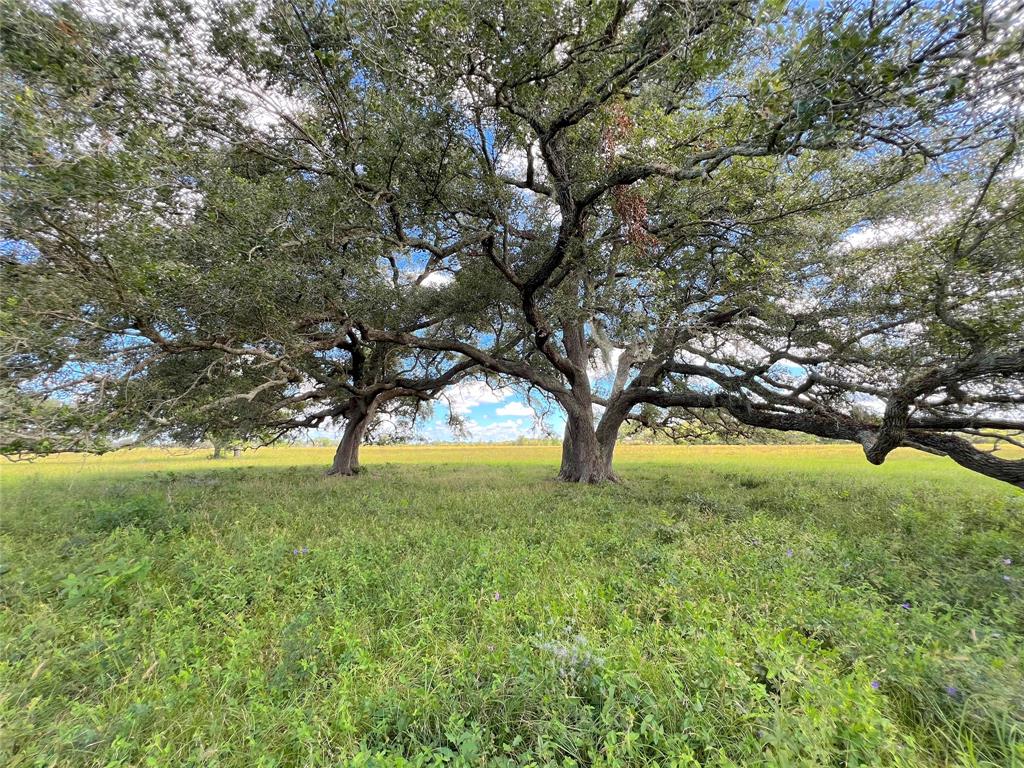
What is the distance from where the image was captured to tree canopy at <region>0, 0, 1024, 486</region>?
5672 mm

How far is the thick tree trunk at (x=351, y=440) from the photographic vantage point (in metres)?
20.1

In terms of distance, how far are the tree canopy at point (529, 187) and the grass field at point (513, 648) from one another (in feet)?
10.9

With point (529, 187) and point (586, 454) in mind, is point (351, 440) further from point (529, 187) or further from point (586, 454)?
point (529, 187)

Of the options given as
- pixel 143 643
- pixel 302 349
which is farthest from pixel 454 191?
pixel 143 643

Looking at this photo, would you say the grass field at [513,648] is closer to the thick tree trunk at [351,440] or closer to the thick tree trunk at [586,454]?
the thick tree trunk at [586,454]

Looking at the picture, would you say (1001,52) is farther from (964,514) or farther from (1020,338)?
(964,514)

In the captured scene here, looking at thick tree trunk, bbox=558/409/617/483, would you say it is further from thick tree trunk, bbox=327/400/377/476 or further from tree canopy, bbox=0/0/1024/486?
thick tree trunk, bbox=327/400/377/476

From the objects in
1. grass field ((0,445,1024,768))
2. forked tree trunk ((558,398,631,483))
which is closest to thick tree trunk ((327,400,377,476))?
forked tree trunk ((558,398,631,483))

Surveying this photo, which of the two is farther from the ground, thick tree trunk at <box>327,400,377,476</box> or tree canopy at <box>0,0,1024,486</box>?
tree canopy at <box>0,0,1024,486</box>

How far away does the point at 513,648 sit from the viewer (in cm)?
334

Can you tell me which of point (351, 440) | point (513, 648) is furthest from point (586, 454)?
point (513, 648)

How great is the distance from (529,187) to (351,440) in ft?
49.7

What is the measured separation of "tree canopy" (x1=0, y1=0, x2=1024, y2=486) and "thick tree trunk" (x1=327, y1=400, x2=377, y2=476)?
756 cm

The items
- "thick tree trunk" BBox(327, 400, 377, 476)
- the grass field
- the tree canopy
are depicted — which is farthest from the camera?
"thick tree trunk" BBox(327, 400, 377, 476)
